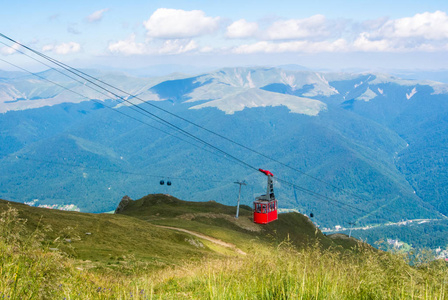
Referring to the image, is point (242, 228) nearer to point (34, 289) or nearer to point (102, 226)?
point (102, 226)

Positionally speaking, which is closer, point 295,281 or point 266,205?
point 295,281

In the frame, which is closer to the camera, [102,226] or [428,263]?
[428,263]

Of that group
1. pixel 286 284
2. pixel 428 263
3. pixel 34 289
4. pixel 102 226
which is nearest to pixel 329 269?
pixel 286 284

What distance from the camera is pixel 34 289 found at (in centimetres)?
695

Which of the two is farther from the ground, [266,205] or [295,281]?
[295,281]

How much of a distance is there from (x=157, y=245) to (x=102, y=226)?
22.0 ft

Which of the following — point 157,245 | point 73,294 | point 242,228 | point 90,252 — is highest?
point 73,294

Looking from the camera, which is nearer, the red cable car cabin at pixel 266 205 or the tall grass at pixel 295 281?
the tall grass at pixel 295 281

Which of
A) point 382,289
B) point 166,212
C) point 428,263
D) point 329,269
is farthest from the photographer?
point 166,212

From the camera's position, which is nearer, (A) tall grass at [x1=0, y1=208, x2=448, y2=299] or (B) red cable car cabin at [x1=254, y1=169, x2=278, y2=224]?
(A) tall grass at [x1=0, y1=208, x2=448, y2=299]

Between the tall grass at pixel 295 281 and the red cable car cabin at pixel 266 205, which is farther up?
the tall grass at pixel 295 281

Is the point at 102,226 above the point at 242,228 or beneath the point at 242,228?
above

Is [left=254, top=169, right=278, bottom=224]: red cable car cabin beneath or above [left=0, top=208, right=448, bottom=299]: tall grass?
beneath

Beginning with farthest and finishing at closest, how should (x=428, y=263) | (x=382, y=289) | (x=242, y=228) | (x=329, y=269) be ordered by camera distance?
(x=242, y=228), (x=329, y=269), (x=428, y=263), (x=382, y=289)
